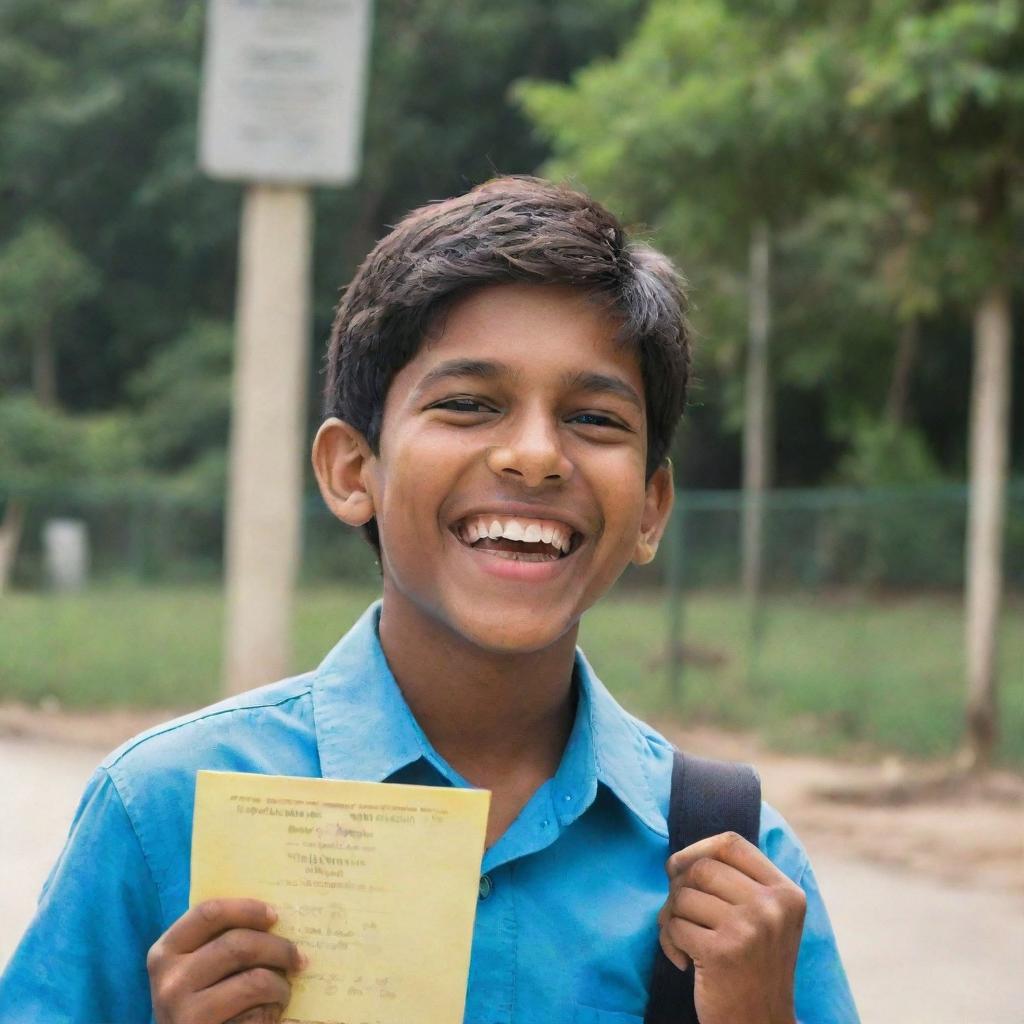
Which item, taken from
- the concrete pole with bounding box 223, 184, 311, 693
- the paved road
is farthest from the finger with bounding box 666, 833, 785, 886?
the concrete pole with bounding box 223, 184, 311, 693

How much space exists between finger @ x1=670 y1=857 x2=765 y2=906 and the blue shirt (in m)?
0.12

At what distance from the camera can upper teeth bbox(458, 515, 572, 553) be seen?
1818 millimetres

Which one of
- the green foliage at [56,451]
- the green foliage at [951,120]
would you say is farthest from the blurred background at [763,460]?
the green foliage at [56,451]

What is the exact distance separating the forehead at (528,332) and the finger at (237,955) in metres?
0.64

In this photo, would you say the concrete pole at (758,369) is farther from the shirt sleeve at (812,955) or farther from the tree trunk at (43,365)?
the tree trunk at (43,365)

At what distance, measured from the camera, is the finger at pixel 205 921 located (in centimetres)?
156

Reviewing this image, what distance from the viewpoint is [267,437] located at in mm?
6934

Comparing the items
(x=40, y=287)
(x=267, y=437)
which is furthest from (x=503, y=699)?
(x=40, y=287)

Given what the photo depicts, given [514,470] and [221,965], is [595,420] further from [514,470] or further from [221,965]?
[221,965]

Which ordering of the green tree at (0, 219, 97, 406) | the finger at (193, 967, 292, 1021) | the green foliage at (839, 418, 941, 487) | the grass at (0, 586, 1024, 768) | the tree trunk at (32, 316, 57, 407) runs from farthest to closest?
1. the tree trunk at (32, 316, 57, 407)
2. the green tree at (0, 219, 97, 406)
3. the green foliage at (839, 418, 941, 487)
4. the grass at (0, 586, 1024, 768)
5. the finger at (193, 967, 292, 1021)

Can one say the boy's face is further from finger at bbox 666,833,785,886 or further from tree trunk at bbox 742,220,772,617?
tree trunk at bbox 742,220,772,617

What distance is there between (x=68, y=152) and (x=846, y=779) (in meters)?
30.2


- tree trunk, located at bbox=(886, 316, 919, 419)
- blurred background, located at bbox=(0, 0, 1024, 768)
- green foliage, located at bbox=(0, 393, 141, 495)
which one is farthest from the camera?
green foliage, located at bbox=(0, 393, 141, 495)

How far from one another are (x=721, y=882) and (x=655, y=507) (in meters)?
0.57
